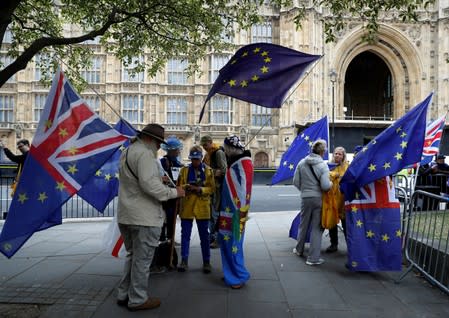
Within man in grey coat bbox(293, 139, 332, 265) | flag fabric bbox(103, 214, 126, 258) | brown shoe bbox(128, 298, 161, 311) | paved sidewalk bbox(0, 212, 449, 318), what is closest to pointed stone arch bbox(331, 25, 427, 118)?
man in grey coat bbox(293, 139, 332, 265)

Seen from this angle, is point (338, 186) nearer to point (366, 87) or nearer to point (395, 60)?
point (395, 60)

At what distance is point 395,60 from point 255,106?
1536cm

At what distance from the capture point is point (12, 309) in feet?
12.5

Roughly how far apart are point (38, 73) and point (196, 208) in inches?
1364

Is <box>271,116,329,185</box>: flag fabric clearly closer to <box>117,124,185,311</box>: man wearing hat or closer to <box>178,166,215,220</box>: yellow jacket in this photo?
<box>178,166,215,220</box>: yellow jacket

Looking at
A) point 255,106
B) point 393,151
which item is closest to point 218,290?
point 393,151

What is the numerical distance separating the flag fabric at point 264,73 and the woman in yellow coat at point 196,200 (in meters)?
1.17

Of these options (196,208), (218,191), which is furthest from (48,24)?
(196,208)

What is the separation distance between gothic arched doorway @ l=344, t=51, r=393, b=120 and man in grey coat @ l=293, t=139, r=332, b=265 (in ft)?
128

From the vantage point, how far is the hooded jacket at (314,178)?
5531 mm

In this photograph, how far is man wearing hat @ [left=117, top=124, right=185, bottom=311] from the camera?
3.79 m

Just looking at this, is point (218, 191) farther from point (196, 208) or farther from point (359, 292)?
point (359, 292)

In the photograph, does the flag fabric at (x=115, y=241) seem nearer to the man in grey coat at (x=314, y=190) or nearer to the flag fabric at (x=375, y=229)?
the man in grey coat at (x=314, y=190)

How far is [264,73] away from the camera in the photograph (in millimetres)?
5426
